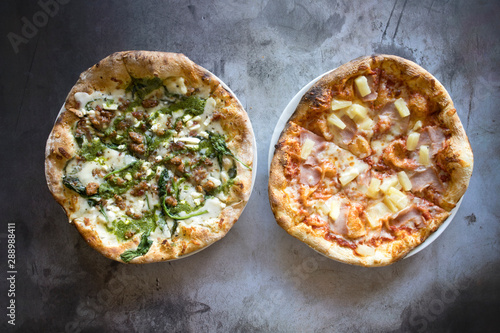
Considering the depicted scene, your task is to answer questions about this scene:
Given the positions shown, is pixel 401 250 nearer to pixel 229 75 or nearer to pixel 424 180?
pixel 424 180

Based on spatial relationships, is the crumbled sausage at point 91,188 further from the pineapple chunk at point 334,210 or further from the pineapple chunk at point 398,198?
the pineapple chunk at point 398,198

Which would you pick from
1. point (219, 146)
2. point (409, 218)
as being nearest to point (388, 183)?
point (409, 218)

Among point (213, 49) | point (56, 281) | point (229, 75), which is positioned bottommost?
point (56, 281)

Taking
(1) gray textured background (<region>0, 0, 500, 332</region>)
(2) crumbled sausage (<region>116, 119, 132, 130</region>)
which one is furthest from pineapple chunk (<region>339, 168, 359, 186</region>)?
(2) crumbled sausage (<region>116, 119, 132, 130</region>)

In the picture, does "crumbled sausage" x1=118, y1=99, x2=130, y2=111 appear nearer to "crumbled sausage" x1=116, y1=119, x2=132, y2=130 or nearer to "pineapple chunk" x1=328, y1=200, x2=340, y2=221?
"crumbled sausage" x1=116, y1=119, x2=132, y2=130

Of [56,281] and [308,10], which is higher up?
[308,10]

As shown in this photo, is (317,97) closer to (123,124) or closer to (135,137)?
(135,137)

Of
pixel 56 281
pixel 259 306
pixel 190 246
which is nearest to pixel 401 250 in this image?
pixel 259 306
